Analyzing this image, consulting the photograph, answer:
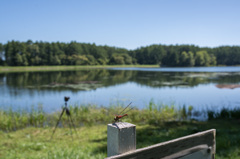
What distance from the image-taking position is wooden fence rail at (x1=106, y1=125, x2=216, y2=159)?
1.16 meters

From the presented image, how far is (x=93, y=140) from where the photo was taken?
6.55 metres

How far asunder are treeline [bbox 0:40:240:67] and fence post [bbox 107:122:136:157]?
3369 inches

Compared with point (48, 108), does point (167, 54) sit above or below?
above

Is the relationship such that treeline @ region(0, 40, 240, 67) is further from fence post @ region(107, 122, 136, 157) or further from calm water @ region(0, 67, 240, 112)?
fence post @ region(107, 122, 136, 157)

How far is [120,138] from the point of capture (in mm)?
1225

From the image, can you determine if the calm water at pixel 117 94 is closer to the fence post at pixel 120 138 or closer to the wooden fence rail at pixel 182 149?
the wooden fence rail at pixel 182 149

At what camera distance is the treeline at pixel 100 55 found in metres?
82.2

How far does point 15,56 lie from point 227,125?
83.7 meters

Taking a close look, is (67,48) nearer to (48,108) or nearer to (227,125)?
(48,108)

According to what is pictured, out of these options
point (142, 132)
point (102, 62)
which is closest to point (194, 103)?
point (142, 132)

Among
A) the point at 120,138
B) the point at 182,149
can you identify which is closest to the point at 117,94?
the point at 182,149

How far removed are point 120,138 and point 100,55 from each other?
110364mm

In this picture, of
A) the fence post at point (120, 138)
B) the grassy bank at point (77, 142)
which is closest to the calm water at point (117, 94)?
the grassy bank at point (77, 142)

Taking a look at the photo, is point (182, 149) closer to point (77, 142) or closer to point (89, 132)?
point (77, 142)
